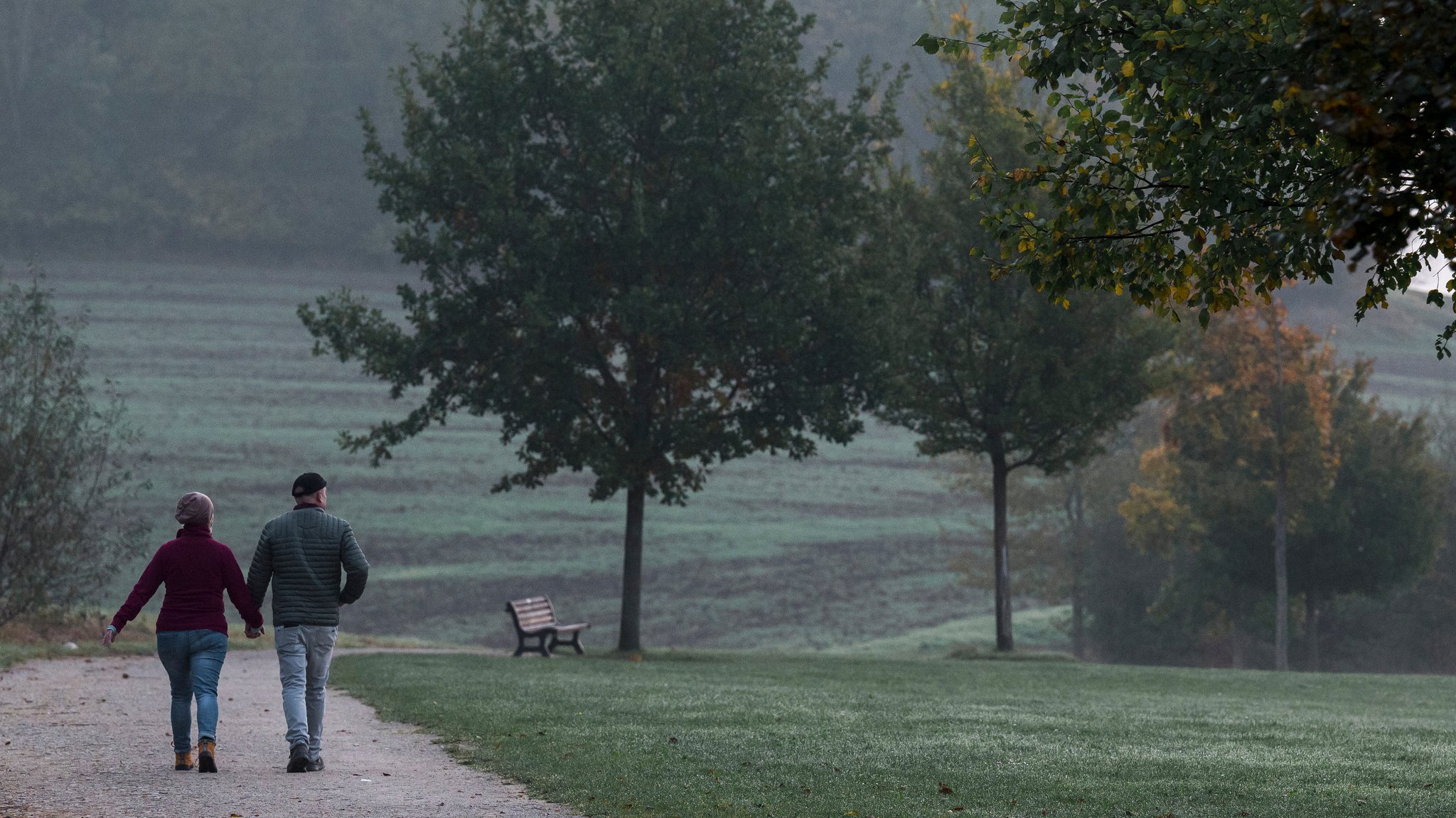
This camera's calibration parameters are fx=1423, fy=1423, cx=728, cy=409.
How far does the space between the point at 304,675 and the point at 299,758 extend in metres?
0.57

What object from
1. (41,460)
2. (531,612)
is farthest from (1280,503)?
(41,460)

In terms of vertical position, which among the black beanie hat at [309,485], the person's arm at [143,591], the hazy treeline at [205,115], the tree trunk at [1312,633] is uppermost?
the hazy treeline at [205,115]

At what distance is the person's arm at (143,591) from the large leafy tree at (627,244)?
1554 centimetres

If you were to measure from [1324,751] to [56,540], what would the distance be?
2023 centimetres

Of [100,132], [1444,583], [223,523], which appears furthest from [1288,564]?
[100,132]

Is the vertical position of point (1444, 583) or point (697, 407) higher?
point (697, 407)

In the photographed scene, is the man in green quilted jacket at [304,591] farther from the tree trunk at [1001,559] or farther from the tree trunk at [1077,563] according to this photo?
the tree trunk at [1077,563]

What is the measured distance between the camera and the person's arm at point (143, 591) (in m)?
9.82

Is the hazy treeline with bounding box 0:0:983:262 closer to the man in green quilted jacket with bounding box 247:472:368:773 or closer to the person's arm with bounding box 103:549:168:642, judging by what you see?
the person's arm with bounding box 103:549:168:642

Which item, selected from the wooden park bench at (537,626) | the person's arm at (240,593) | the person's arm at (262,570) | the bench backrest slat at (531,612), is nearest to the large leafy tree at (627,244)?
the wooden park bench at (537,626)

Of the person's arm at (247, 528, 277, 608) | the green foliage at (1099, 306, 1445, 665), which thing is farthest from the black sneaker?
the green foliage at (1099, 306, 1445, 665)

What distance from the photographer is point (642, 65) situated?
26.0 metres

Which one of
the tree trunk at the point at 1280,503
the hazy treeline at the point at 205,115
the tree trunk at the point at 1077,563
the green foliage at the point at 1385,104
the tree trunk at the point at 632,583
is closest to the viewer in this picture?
the green foliage at the point at 1385,104

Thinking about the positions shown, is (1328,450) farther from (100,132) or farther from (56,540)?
(100,132)
